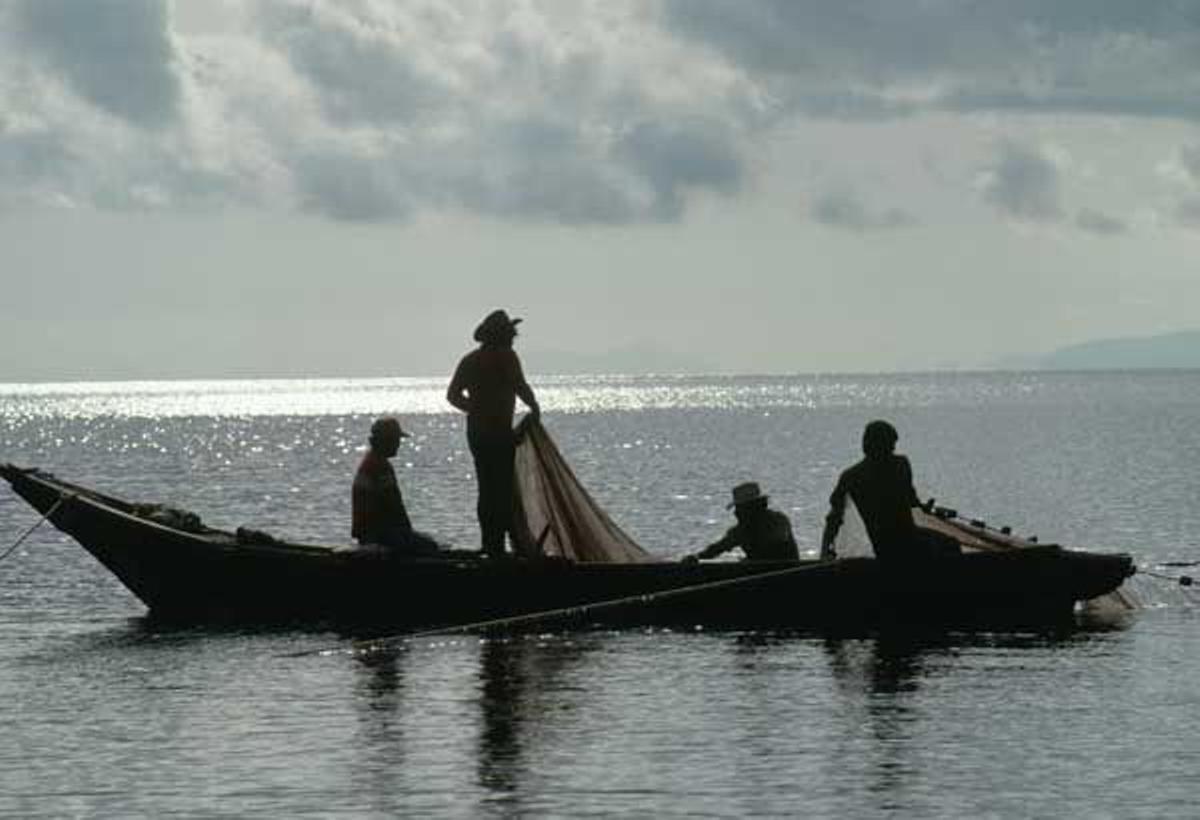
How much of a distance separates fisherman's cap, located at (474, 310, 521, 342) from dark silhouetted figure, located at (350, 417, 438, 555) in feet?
4.40

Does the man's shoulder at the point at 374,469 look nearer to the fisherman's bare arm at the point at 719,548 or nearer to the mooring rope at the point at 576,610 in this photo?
the mooring rope at the point at 576,610

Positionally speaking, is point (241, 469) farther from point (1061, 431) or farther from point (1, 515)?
point (1061, 431)

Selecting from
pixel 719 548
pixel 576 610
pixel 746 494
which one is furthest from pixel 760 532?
pixel 576 610

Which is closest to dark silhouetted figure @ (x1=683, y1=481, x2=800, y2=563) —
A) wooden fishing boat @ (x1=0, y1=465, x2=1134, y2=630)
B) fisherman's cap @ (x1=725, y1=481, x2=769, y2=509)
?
fisherman's cap @ (x1=725, y1=481, x2=769, y2=509)

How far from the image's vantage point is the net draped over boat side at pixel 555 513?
25.3m

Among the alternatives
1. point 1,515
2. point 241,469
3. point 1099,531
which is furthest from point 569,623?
point 241,469

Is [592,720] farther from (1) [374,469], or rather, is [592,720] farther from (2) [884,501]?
(1) [374,469]

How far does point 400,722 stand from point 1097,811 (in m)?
6.25

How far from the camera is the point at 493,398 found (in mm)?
24875

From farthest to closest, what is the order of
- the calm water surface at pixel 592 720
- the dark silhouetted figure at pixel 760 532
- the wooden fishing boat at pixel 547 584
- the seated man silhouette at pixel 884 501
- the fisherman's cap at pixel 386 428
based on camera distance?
the dark silhouetted figure at pixel 760 532 < the fisherman's cap at pixel 386 428 < the wooden fishing boat at pixel 547 584 < the seated man silhouette at pixel 884 501 < the calm water surface at pixel 592 720

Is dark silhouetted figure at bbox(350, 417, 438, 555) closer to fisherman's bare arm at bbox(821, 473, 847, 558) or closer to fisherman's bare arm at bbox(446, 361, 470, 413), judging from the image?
fisherman's bare arm at bbox(446, 361, 470, 413)

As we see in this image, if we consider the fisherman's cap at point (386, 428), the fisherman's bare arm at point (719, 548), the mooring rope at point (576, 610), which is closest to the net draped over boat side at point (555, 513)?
the mooring rope at point (576, 610)

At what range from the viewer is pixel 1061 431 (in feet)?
446

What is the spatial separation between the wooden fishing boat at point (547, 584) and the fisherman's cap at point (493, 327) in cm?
247
